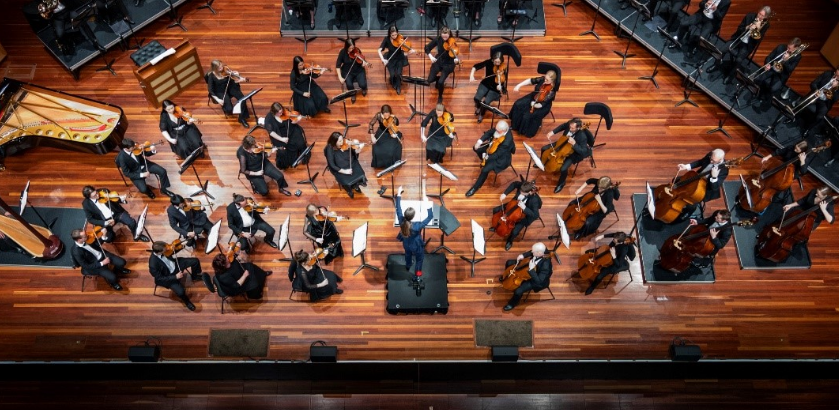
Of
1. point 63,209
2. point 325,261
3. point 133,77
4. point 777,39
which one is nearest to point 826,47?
point 777,39

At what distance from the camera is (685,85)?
1079 cm

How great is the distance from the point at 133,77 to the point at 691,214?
8120 mm

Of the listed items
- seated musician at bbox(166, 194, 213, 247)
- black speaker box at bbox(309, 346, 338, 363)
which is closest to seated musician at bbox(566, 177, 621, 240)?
black speaker box at bbox(309, 346, 338, 363)

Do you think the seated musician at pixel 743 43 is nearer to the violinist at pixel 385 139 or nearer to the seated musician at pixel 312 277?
the violinist at pixel 385 139

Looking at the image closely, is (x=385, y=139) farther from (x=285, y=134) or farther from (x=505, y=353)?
(x=505, y=353)

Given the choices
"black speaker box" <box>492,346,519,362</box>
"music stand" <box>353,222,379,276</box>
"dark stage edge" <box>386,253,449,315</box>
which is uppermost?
"music stand" <box>353,222,379,276</box>

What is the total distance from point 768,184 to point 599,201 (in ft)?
7.71

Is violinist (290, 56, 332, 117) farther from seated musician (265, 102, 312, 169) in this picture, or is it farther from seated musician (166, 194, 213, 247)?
seated musician (166, 194, 213, 247)

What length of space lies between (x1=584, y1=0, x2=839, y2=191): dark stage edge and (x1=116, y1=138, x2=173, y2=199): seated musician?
6.74m

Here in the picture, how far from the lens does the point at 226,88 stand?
9.77m

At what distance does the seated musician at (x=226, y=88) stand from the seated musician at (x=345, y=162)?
146 cm

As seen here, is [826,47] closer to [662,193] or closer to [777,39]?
[777,39]

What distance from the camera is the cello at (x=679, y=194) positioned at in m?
8.85

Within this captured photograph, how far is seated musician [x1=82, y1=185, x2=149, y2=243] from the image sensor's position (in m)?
8.55
